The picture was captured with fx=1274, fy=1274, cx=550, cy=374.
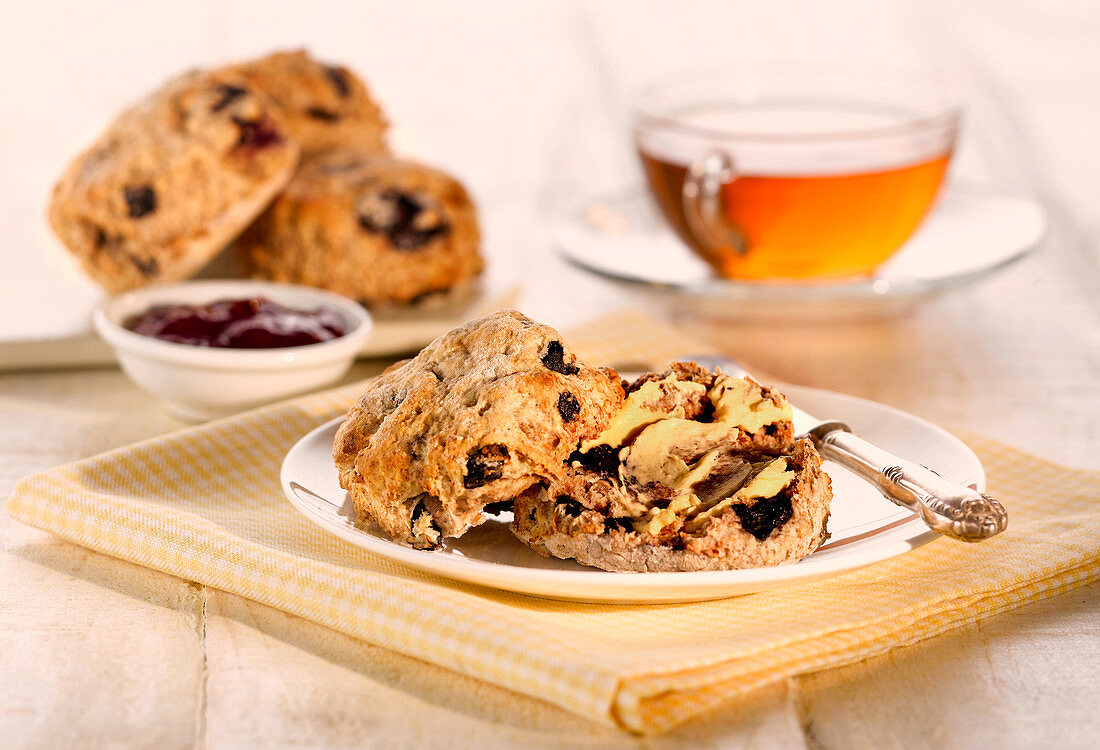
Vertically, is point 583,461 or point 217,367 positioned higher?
point 583,461

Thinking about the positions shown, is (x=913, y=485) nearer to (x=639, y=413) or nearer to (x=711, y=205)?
(x=639, y=413)

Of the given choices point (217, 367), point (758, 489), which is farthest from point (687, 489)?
point (217, 367)

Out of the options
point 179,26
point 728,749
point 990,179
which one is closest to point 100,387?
point 728,749

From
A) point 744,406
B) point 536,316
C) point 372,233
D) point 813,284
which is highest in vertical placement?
point 744,406

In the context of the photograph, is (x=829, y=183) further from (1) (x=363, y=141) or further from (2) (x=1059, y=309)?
(1) (x=363, y=141)

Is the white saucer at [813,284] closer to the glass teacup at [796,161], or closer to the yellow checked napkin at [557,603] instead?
the glass teacup at [796,161]
